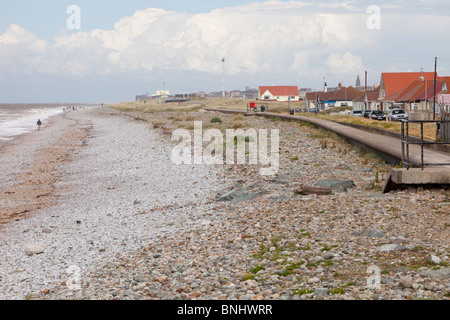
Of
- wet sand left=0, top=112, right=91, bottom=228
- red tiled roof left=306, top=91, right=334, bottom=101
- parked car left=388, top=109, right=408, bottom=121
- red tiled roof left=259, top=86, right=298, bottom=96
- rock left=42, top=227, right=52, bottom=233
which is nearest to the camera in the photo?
rock left=42, top=227, right=52, bottom=233

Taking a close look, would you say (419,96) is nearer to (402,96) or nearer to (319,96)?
(402,96)

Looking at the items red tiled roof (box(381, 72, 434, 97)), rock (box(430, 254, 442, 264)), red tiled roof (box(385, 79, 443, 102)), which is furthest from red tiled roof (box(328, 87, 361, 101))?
rock (box(430, 254, 442, 264))

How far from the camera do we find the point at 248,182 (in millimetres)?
15422

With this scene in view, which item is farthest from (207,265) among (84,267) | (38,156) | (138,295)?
(38,156)

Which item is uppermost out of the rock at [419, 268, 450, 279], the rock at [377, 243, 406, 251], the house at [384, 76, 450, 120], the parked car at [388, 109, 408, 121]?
the house at [384, 76, 450, 120]

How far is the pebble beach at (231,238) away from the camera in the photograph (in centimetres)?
688

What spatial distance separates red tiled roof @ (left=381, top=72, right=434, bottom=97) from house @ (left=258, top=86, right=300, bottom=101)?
207ft

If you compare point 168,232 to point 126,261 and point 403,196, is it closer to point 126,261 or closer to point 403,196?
point 126,261

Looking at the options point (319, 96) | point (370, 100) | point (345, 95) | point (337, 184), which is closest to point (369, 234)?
point (337, 184)

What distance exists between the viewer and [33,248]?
10.4 m

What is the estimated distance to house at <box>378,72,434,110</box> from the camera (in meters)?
80.8

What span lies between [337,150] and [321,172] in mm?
6509

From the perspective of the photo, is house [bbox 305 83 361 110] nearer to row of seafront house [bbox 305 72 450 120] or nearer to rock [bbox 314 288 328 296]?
row of seafront house [bbox 305 72 450 120]

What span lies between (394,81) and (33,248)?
79.9m
